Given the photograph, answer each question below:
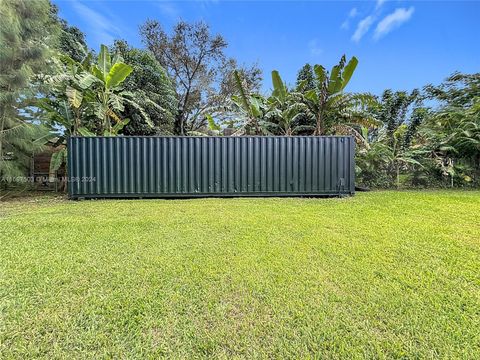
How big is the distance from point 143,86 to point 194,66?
647 cm

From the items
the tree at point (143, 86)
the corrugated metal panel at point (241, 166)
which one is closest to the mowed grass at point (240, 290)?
the corrugated metal panel at point (241, 166)

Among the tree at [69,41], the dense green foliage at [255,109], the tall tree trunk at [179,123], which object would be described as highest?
the tree at [69,41]

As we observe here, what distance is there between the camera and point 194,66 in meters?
18.7

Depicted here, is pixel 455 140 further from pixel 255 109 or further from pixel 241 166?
pixel 241 166

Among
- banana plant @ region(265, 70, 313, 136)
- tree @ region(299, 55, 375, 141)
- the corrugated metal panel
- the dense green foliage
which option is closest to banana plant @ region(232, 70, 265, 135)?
the dense green foliage

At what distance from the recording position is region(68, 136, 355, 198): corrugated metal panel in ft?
23.7

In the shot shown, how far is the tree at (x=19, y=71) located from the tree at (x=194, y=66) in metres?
10.6

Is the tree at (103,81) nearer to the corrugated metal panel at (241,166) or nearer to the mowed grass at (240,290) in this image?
the corrugated metal panel at (241,166)

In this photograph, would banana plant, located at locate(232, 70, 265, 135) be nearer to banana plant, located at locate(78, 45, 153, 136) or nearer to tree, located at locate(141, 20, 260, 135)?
banana plant, located at locate(78, 45, 153, 136)

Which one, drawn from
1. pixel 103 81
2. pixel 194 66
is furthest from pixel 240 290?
pixel 194 66

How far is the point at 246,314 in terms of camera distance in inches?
82.5

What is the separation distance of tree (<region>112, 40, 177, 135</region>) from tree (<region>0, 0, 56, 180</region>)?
452 cm

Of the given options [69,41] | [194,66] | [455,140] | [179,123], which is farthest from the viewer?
[179,123]

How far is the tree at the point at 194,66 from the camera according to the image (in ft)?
59.1
